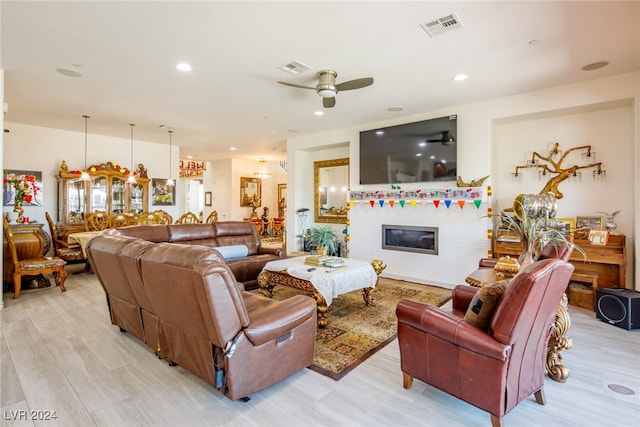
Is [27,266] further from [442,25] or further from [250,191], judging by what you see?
[250,191]

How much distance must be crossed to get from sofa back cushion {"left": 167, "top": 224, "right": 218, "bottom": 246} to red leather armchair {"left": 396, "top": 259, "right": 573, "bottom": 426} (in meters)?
3.70

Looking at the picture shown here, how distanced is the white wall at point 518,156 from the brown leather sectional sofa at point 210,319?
3.56 m

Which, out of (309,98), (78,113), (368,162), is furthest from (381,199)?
(78,113)

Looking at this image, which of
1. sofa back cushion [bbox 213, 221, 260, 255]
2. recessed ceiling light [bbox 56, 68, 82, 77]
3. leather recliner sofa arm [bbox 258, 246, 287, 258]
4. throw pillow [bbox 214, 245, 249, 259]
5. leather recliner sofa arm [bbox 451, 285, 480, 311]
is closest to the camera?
leather recliner sofa arm [bbox 451, 285, 480, 311]

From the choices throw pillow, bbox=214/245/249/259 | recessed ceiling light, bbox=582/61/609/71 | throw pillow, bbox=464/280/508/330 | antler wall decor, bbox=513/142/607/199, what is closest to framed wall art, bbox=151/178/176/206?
throw pillow, bbox=214/245/249/259

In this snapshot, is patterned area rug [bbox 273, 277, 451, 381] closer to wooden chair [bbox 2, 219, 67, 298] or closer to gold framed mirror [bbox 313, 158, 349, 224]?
gold framed mirror [bbox 313, 158, 349, 224]

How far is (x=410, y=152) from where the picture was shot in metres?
5.48

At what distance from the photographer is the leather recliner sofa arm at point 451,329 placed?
166cm

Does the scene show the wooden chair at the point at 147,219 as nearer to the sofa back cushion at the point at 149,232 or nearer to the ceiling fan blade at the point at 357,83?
the sofa back cushion at the point at 149,232

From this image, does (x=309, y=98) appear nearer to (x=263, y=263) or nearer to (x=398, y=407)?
(x=263, y=263)

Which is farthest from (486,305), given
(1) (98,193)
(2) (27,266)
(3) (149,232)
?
(1) (98,193)

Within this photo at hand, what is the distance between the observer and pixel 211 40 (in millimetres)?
3018

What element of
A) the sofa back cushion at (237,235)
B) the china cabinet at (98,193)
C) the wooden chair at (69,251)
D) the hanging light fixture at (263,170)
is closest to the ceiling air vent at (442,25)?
the sofa back cushion at (237,235)

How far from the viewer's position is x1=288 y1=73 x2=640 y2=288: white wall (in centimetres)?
407
